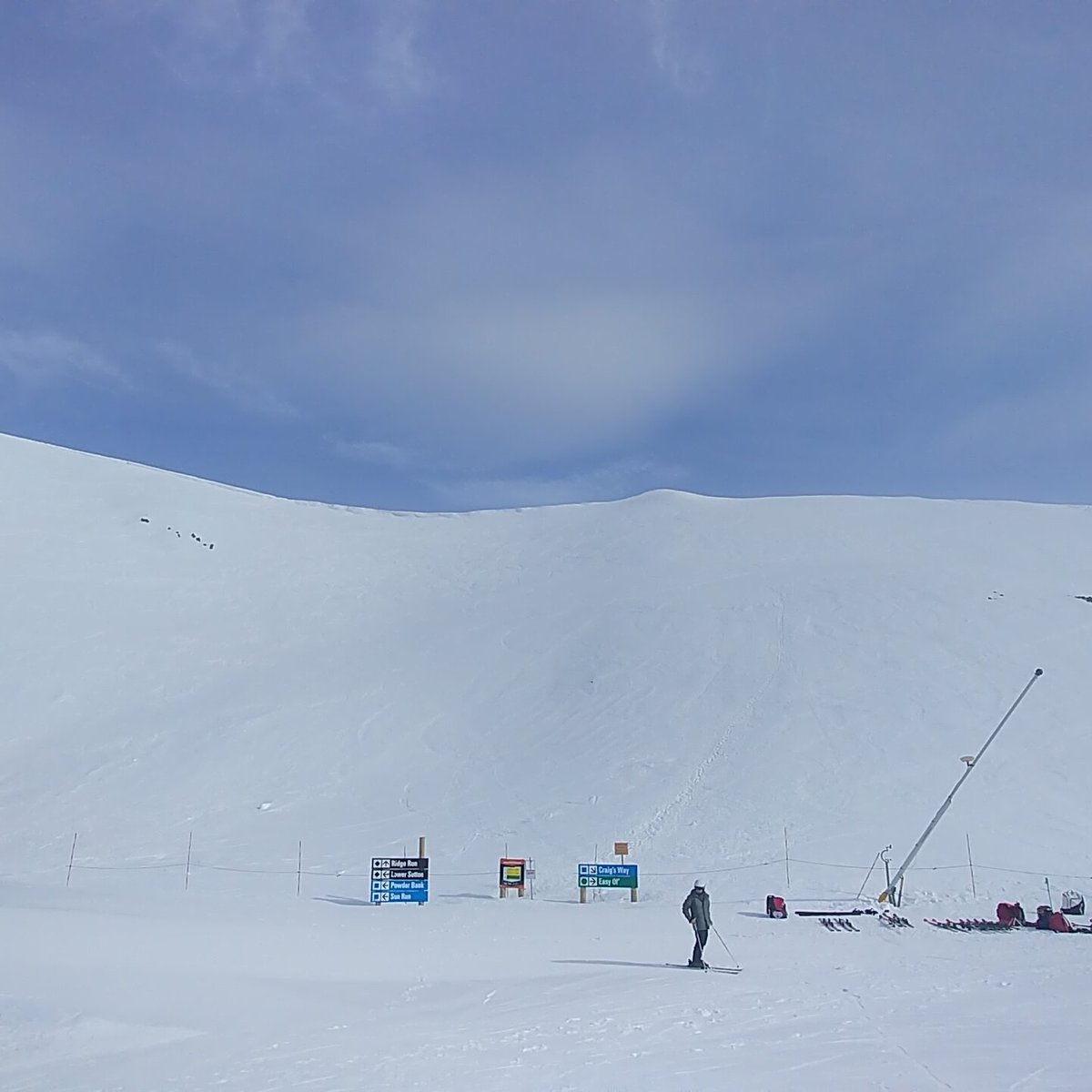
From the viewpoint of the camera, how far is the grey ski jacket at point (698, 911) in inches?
450

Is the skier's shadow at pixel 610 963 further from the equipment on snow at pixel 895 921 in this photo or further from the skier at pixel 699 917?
the equipment on snow at pixel 895 921

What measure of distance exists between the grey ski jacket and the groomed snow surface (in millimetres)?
639

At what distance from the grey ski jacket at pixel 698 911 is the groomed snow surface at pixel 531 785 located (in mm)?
639

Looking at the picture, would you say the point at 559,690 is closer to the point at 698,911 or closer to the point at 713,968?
the point at 698,911

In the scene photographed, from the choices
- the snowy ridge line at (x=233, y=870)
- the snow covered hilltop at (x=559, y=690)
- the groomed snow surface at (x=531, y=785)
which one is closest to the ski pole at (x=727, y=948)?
the groomed snow surface at (x=531, y=785)

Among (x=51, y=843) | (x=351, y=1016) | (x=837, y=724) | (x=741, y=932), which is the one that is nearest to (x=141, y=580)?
(x=51, y=843)

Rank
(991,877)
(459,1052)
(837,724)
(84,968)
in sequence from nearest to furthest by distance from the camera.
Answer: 1. (459,1052)
2. (84,968)
3. (991,877)
4. (837,724)

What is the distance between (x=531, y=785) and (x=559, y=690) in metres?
4.89

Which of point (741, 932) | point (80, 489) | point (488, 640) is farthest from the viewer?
point (80, 489)

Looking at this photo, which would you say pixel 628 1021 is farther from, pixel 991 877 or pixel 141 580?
pixel 141 580

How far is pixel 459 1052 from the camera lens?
23.7 feet

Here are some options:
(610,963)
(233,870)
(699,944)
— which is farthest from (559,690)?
(699,944)

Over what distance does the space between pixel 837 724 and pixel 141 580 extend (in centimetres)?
2455

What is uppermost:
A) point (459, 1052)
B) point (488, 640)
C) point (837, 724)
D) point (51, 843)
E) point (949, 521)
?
point (949, 521)
